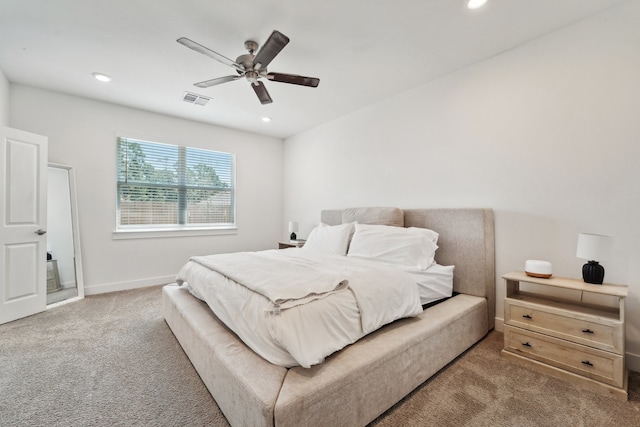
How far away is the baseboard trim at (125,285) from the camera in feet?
11.7

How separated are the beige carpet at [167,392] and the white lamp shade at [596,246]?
85 cm

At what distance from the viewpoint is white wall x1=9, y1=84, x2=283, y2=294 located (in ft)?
11.0

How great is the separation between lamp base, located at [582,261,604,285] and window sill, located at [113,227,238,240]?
14.9 ft

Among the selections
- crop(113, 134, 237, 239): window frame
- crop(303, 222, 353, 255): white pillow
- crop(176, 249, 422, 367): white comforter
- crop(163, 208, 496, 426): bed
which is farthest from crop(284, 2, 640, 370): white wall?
crop(113, 134, 237, 239): window frame

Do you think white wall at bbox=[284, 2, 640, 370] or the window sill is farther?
the window sill

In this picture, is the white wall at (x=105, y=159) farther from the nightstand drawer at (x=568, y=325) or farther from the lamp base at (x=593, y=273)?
the lamp base at (x=593, y=273)

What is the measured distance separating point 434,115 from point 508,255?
1.67 metres

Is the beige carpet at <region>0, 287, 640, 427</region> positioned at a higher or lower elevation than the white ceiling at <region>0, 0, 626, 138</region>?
lower

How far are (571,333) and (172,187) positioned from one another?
16.2ft

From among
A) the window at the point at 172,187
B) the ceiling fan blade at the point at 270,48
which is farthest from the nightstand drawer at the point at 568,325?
the window at the point at 172,187

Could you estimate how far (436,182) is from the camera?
117 inches

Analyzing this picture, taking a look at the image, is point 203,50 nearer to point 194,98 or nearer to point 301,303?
point 194,98

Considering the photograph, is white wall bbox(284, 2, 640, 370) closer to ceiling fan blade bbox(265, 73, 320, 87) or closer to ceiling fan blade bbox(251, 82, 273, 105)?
ceiling fan blade bbox(265, 73, 320, 87)

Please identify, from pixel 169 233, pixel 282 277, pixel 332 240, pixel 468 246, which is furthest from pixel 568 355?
pixel 169 233
